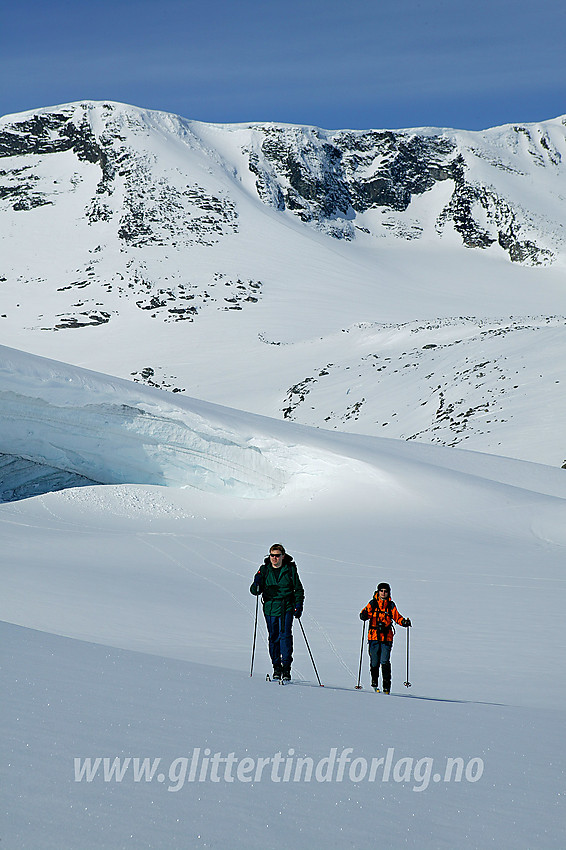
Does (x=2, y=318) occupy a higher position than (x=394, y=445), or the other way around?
(x=2, y=318)

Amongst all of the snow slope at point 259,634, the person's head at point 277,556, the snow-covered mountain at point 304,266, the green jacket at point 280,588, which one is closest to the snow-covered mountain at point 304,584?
the snow slope at point 259,634

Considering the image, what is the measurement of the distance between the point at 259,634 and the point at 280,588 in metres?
2.01

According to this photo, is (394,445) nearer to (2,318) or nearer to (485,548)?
(485,548)

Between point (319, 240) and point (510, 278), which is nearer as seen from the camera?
point (510, 278)

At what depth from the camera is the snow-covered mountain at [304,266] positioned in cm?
3075

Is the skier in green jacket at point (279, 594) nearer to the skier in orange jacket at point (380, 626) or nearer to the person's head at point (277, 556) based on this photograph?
the person's head at point (277, 556)

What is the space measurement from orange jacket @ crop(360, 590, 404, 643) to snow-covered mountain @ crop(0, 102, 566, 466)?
16098 millimetres

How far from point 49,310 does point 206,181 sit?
30432 millimetres

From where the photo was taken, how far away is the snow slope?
2871mm

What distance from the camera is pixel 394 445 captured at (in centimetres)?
1780

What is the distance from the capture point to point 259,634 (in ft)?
26.3

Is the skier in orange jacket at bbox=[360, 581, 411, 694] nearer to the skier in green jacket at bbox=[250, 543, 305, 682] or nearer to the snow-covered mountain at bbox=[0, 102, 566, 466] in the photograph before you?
the skier in green jacket at bbox=[250, 543, 305, 682]

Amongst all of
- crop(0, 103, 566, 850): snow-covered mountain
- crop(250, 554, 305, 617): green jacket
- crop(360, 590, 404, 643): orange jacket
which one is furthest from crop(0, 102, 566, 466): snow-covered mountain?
crop(250, 554, 305, 617): green jacket

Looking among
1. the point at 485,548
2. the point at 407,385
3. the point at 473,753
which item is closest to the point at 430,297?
the point at 407,385
